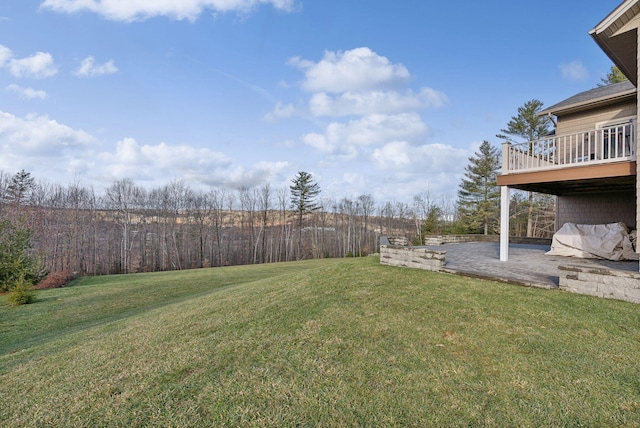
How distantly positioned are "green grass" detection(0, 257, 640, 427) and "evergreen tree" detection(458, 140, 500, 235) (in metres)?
24.1

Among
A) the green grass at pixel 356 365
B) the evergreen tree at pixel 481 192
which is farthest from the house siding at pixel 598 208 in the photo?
the evergreen tree at pixel 481 192

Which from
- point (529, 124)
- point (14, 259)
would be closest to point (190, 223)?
point (14, 259)

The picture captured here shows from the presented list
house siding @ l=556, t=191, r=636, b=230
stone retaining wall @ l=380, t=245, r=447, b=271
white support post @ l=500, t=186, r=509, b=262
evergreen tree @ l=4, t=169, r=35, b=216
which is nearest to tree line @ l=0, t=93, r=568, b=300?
evergreen tree @ l=4, t=169, r=35, b=216

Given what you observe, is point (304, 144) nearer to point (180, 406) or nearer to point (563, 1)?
point (563, 1)

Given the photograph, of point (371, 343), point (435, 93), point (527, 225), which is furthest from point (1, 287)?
point (527, 225)

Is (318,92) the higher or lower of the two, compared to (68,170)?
higher

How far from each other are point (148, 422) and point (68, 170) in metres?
31.4

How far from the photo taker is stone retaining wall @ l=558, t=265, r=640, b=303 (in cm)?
429

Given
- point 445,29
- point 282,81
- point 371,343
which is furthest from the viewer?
point 282,81

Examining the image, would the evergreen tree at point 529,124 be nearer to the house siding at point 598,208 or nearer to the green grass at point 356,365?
the house siding at point 598,208

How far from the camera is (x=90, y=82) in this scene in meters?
11.4

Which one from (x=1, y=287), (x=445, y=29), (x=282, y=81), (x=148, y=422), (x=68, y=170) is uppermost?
(x=445, y=29)

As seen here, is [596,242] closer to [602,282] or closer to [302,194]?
[602,282]

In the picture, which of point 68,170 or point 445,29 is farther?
point 68,170
